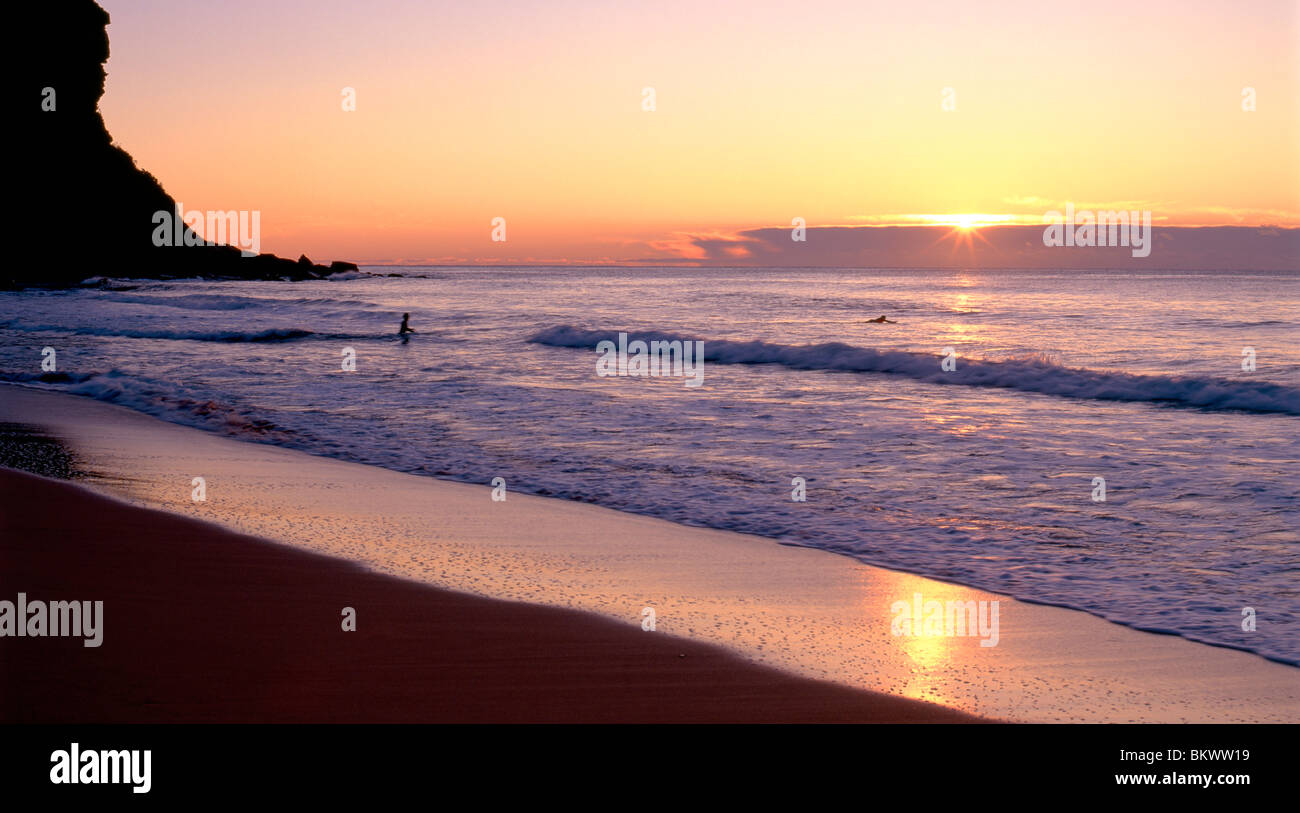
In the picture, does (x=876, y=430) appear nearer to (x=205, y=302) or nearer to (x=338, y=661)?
(x=338, y=661)

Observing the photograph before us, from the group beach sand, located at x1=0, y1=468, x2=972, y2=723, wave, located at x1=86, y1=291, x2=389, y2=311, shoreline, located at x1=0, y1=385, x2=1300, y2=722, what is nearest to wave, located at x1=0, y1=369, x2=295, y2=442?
shoreline, located at x1=0, y1=385, x2=1300, y2=722

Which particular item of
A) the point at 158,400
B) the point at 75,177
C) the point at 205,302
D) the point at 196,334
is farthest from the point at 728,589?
the point at 75,177

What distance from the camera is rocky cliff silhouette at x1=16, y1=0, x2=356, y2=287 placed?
80.1m

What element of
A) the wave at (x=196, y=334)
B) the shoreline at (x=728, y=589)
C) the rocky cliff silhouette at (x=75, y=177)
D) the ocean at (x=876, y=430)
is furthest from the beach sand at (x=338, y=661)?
the rocky cliff silhouette at (x=75, y=177)

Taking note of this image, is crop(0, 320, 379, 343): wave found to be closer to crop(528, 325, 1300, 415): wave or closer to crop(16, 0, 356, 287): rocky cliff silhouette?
crop(528, 325, 1300, 415): wave

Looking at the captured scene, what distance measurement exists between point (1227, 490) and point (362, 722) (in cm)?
884

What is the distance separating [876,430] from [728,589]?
301 inches

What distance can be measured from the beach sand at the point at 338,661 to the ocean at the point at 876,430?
9.01 ft

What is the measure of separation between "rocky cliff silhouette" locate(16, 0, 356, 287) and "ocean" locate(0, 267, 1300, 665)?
198 ft

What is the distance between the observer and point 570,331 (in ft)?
109

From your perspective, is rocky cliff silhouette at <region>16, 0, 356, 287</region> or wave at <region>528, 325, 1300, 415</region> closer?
wave at <region>528, 325, 1300, 415</region>

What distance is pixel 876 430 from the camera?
1334 centimetres
